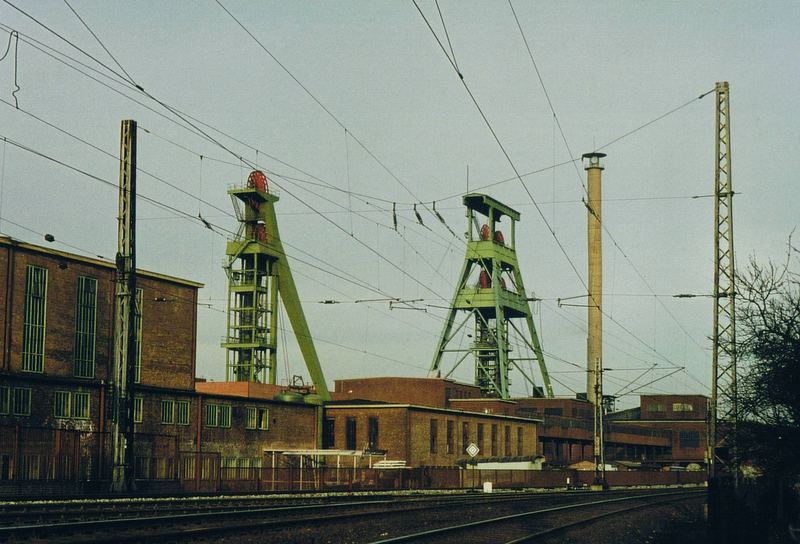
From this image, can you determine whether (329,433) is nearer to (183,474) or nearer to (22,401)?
(183,474)

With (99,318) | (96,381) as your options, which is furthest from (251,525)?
(99,318)

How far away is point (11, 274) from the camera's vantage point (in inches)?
1799

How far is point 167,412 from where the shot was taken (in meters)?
51.6

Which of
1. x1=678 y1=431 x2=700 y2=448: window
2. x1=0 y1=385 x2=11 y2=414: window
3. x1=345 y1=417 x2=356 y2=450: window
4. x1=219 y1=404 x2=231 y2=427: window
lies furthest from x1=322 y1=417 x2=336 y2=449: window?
x1=678 y1=431 x2=700 y2=448: window

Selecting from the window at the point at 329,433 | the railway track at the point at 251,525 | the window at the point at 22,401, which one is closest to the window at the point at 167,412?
the window at the point at 22,401

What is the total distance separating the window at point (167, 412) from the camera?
51.3m

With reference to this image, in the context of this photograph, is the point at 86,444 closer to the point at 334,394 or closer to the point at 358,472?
the point at 358,472

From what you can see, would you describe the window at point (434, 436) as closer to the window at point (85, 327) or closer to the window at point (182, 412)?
the window at point (182, 412)

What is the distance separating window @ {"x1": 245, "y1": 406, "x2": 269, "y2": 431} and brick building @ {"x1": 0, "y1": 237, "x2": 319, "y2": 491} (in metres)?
0.11

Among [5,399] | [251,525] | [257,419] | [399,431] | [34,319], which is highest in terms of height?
[34,319]

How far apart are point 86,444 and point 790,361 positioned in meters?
34.9

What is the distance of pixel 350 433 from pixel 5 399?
2921cm

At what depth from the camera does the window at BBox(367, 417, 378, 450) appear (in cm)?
6738

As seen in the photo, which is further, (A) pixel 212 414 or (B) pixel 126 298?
(A) pixel 212 414
